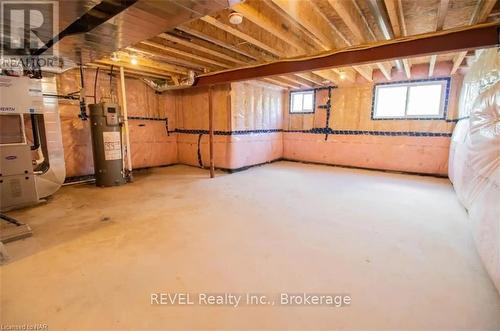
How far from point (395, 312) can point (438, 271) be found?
67 centimetres

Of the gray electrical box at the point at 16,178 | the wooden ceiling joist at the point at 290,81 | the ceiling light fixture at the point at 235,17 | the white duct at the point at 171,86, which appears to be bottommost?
the gray electrical box at the point at 16,178

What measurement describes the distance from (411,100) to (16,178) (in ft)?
22.8

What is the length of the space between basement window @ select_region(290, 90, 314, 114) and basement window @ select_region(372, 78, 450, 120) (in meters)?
1.59

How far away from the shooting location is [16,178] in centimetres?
294

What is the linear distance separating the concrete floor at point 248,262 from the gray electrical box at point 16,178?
7.9 inches

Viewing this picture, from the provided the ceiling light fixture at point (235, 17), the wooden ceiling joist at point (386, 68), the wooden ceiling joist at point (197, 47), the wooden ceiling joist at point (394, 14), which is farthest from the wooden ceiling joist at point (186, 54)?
the wooden ceiling joist at point (386, 68)

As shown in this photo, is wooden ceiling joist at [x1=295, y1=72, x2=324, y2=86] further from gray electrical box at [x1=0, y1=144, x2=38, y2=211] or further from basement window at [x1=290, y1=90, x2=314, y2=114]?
gray electrical box at [x1=0, y1=144, x2=38, y2=211]

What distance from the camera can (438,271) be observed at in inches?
68.7

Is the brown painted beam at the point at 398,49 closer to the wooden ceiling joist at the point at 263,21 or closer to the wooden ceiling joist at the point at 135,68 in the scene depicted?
the wooden ceiling joist at the point at 263,21

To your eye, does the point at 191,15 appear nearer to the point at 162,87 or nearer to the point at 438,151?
the point at 162,87

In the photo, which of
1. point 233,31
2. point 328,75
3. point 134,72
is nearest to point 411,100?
point 328,75

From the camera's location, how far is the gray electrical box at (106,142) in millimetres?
3910

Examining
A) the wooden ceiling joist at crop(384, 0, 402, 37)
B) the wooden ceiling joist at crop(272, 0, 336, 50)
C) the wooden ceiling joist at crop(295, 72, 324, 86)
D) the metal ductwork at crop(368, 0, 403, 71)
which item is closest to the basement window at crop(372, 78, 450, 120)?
the wooden ceiling joist at crop(295, 72, 324, 86)

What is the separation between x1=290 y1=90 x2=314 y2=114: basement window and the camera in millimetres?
6461
